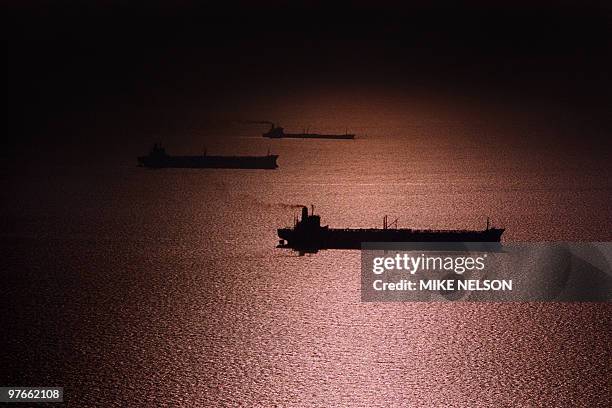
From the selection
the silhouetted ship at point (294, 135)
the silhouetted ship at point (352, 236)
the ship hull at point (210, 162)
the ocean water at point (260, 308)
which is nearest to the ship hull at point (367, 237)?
the silhouetted ship at point (352, 236)

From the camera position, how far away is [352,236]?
40000 mm

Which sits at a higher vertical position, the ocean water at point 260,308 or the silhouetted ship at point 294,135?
the silhouetted ship at point 294,135

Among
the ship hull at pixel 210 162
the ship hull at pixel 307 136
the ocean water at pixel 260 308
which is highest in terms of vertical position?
the ship hull at pixel 307 136

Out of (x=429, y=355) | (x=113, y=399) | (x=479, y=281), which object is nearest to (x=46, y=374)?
(x=113, y=399)

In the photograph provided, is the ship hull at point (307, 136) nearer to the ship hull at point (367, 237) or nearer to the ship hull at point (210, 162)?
the ship hull at point (210, 162)

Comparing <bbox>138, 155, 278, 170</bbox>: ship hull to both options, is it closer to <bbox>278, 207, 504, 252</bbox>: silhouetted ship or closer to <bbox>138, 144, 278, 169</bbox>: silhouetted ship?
<bbox>138, 144, 278, 169</bbox>: silhouetted ship

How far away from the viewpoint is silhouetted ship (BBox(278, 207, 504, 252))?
126ft

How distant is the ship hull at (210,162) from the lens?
66812 millimetres

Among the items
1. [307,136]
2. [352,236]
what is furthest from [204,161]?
[352,236]

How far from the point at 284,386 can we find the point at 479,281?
12787 mm

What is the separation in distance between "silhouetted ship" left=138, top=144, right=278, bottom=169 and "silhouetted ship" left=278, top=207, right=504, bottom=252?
93.0 feet

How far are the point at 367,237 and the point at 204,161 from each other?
98.4 feet

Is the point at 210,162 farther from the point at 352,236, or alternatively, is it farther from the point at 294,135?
the point at 352,236

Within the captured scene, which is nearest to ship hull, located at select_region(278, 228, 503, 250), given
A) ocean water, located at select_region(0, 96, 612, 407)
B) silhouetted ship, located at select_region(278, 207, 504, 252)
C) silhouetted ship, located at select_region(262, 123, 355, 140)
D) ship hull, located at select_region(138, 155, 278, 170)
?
silhouetted ship, located at select_region(278, 207, 504, 252)
